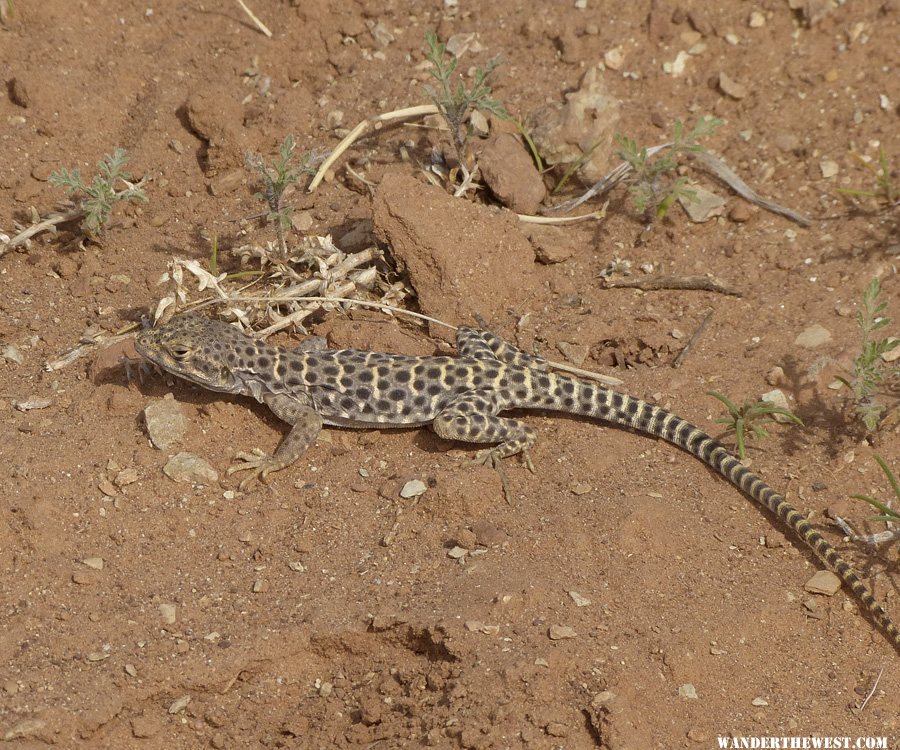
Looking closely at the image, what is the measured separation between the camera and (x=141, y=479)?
7305mm

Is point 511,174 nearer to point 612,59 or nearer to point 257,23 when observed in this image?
point 612,59

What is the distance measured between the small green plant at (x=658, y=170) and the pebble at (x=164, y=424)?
16.7 feet

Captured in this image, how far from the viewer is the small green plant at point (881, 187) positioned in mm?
9258

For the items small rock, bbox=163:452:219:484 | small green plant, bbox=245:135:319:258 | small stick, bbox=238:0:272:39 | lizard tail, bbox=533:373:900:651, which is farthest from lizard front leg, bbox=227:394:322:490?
small stick, bbox=238:0:272:39

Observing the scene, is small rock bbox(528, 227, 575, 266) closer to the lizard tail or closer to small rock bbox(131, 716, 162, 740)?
the lizard tail

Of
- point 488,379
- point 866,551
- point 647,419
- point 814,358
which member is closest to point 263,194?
point 488,379

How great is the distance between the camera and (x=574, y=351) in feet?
28.3

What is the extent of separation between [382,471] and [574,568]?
192cm

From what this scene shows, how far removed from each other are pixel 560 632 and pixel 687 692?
0.94m

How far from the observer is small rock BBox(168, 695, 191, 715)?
6137mm

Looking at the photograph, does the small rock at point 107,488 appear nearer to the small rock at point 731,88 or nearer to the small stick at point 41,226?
the small stick at point 41,226

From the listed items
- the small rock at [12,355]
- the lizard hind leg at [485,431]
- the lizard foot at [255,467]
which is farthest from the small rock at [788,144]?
the small rock at [12,355]

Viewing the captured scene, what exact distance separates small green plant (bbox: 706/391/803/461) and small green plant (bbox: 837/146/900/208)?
311 centimetres

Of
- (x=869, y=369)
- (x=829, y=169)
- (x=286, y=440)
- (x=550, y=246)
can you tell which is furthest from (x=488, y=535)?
(x=829, y=169)
